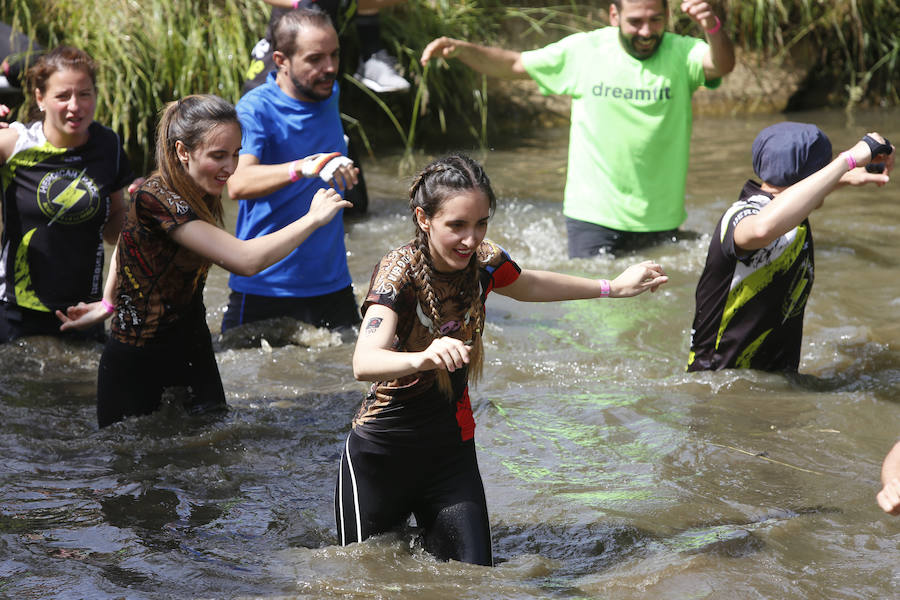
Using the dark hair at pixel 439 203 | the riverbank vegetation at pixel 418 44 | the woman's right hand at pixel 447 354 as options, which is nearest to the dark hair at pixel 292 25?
the dark hair at pixel 439 203

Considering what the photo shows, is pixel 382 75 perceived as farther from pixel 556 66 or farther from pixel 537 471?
pixel 537 471

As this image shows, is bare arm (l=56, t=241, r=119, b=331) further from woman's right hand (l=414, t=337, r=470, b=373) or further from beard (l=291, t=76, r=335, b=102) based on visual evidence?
woman's right hand (l=414, t=337, r=470, b=373)

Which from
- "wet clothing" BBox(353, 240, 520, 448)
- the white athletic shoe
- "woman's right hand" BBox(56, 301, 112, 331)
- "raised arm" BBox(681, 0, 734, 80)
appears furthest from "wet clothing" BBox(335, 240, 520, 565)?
the white athletic shoe

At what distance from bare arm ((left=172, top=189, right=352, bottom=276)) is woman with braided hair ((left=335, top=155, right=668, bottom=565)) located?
0.54 meters

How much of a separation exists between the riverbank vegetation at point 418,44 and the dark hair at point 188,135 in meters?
4.54

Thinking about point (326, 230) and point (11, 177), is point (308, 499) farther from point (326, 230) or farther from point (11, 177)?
point (11, 177)

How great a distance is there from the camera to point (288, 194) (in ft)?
16.3

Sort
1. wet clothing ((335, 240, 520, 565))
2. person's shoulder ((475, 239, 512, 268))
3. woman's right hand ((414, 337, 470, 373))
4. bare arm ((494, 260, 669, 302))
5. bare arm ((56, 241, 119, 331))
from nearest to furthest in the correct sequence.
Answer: woman's right hand ((414, 337, 470, 373)) < wet clothing ((335, 240, 520, 565)) < person's shoulder ((475, 239, 512, 268)) < bare arm ((494, 260, 669, 302)) < bare arm ((56, 241, 119, 331))

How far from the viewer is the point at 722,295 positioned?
4.20 metres

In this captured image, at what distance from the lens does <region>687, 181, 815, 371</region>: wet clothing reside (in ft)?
13.5

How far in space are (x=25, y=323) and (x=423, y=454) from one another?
8.25 feet

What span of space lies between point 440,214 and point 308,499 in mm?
1418

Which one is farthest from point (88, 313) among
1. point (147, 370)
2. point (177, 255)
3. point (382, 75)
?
point (382, 75)

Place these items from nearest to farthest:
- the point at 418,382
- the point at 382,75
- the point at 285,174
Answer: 1. the point at 418,382
2. the point at 285,174
3. the point at 382,75
